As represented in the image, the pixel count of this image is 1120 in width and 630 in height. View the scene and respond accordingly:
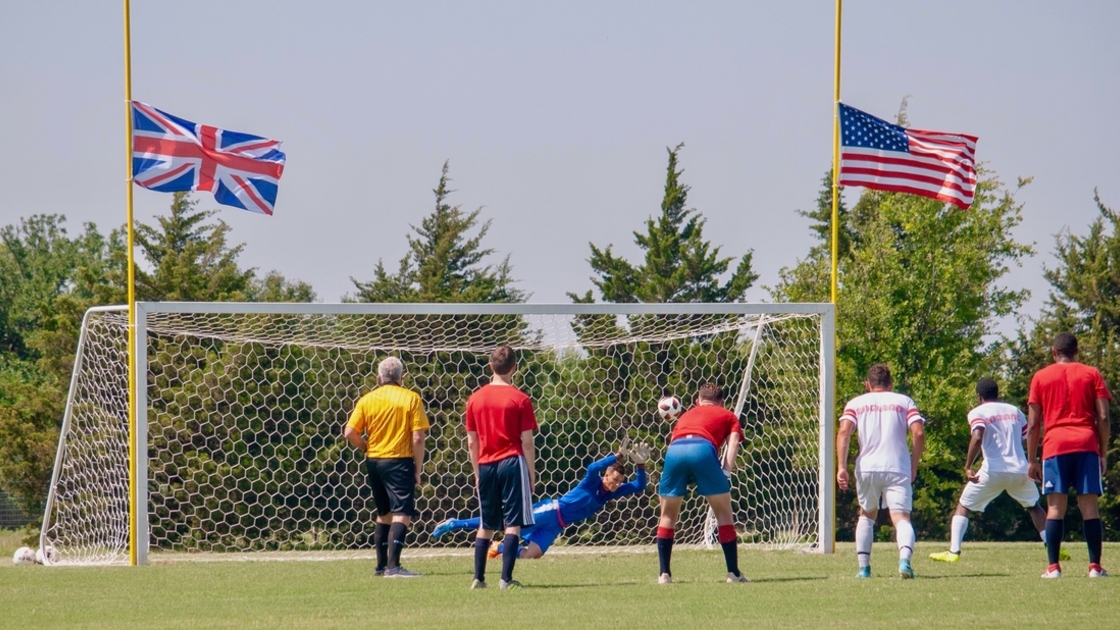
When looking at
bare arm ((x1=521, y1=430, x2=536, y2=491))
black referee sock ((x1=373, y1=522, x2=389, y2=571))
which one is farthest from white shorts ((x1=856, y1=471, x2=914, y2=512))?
black referee sock ((x1=373, y1=522, x2=389, y2=571))

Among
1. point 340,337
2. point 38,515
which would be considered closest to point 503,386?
point 340,337

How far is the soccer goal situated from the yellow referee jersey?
2.27m

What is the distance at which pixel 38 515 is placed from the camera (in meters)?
23.3

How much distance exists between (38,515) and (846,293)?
55.7ft

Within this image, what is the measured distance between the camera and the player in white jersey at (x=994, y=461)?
35.9 feet

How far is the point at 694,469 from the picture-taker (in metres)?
9.07

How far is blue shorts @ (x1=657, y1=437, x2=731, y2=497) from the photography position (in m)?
9.05

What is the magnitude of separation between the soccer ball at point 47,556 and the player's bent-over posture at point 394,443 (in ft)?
13.6

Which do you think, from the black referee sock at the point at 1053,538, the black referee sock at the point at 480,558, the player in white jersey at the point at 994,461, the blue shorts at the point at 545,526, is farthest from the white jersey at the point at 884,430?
the blue shorts at the point at 545,526

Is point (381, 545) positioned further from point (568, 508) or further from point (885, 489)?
point (885, 489)

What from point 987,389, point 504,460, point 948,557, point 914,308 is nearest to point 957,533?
point 948,557

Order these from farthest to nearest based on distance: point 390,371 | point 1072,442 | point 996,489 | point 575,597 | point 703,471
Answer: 1. point 996,489
2. point 390,371
3. point 1072,442
4. point 703,471
5. point 575,597

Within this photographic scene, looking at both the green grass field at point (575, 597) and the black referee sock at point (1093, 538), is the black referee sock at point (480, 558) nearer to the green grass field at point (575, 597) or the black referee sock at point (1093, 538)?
the green grass field at point (575, 597)

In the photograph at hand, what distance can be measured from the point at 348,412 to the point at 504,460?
359 inches
